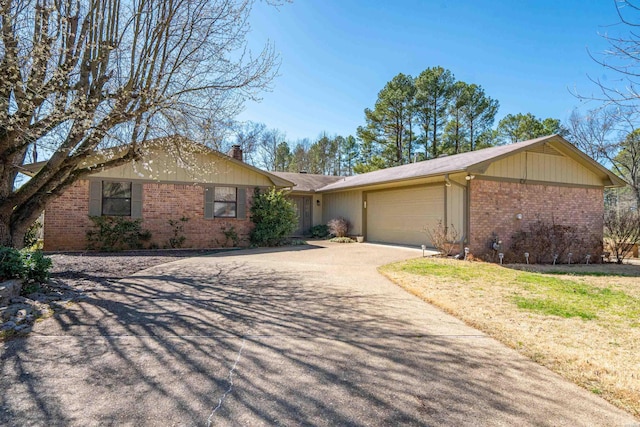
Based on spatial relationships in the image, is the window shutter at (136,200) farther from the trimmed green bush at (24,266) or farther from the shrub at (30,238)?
the trimmed green bush at (24,266)

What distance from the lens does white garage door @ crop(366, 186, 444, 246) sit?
12.7 metres

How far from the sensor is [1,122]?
4977 millimetres

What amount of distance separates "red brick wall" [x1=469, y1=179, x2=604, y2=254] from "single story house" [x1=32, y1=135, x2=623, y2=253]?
33mm

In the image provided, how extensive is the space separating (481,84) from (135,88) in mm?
28096

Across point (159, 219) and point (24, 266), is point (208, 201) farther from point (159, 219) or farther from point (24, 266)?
point (24, 266)

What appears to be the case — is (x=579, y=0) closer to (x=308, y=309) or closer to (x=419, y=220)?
(x=308, y=309)

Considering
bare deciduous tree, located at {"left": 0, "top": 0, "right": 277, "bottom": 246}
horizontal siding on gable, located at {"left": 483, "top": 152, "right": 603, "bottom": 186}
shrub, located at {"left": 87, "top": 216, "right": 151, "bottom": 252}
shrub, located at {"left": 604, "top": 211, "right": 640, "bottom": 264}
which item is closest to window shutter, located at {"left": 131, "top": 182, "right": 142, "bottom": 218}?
shrub, located at {"left": 87, "top": 216, "right": 151, "bottom": 252}

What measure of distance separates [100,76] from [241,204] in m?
7.74

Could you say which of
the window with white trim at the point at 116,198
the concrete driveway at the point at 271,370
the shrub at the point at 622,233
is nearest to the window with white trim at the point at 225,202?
the window with white trim at the point at 116,198

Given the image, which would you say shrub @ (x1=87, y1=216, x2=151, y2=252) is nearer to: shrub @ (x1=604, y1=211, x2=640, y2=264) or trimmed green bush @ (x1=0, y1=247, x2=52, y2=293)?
trimmed green bush @ (x1=0, y1=247, x2=52, y2=293)

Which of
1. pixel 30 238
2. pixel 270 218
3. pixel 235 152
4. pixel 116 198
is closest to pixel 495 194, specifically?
pixel 270 218

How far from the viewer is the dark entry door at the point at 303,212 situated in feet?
62.4

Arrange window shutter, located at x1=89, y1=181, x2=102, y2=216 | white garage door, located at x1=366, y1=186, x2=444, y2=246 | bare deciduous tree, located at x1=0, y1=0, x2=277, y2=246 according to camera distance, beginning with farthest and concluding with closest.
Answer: white garage door, located at x1=366, y1=186, x2=444, y2=246 < window shutter, located at x1=89, y1=181, x2=102, y2=216 < bare deciduous tree, located at x1=0, y1=0, x2=277, y2=246

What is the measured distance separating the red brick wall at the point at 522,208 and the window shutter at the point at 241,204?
26.2 ft
